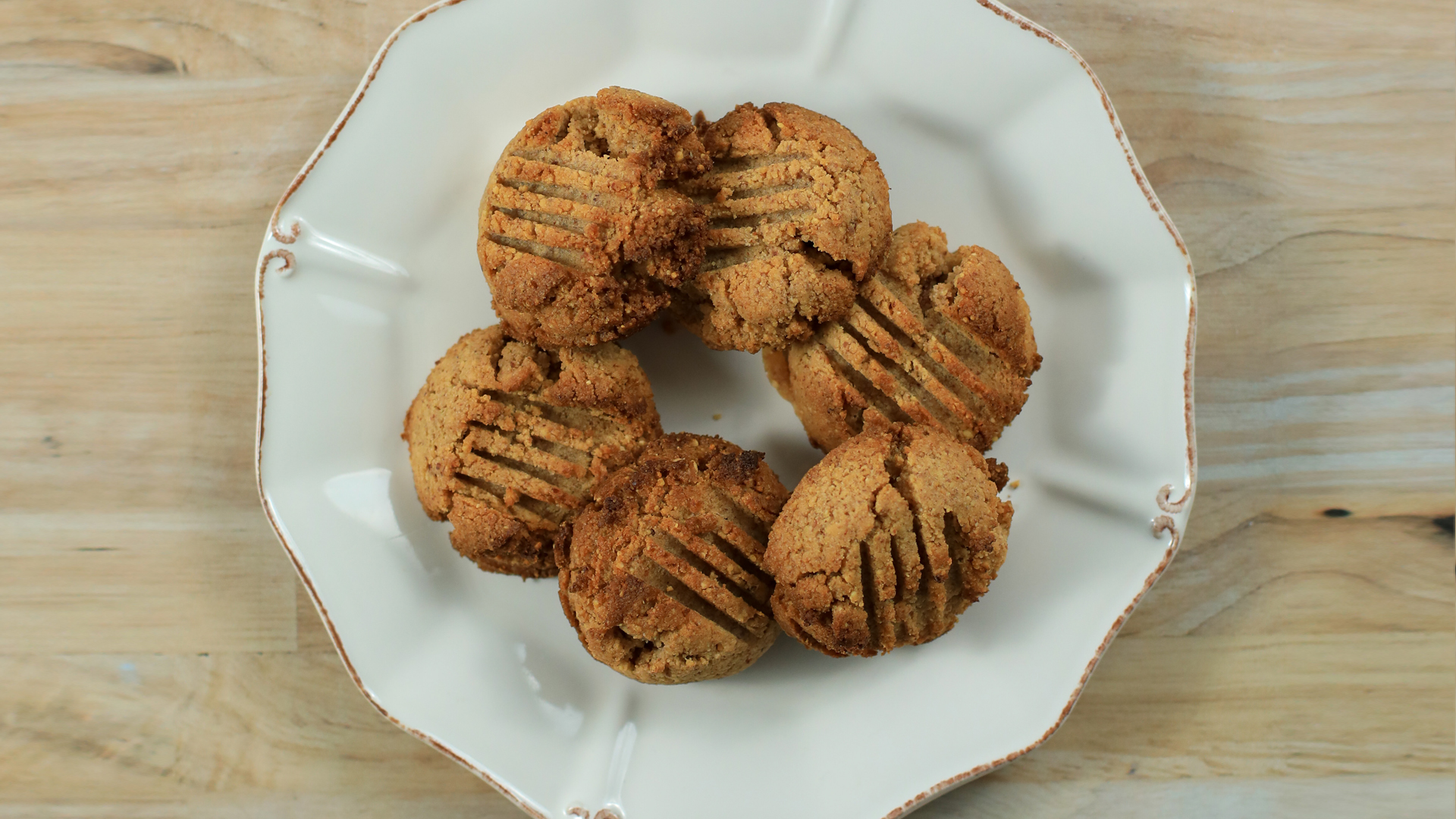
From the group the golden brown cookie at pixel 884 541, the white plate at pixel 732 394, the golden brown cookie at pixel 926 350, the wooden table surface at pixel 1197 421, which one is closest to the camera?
the golden brown cookie at pixel 884 541

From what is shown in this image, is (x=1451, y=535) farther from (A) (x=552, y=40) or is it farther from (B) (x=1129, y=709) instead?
(A) (x=552, y=40)

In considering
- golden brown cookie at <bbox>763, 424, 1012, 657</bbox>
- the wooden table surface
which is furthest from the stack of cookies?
the wooden table surface

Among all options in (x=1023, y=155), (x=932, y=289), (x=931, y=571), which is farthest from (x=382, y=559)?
(x=1023, y=155)

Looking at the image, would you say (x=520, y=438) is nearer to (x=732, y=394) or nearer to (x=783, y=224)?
(x=732, y=394)

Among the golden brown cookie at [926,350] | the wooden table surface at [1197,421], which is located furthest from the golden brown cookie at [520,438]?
the wooden table surface at [1197,421]

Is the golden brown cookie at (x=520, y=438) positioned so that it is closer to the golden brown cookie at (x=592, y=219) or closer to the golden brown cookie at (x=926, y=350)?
the golden brown cookie at (x=592, y=219)

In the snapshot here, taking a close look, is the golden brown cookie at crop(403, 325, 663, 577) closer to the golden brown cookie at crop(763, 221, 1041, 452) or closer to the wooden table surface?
the golden brown cookie at crop(763, 221, 1041, 452)
